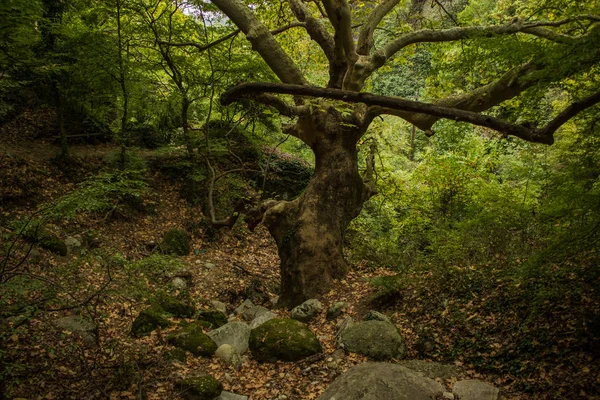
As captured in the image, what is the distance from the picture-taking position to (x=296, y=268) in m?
6.84

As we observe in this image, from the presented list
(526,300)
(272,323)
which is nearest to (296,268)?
(272,323)

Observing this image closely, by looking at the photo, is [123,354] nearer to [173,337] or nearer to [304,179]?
[173,337]

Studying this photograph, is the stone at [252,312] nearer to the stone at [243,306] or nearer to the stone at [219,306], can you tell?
the stone at [243,306]

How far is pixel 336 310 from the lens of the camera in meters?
6.07

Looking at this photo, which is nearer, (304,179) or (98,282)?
(98,282)

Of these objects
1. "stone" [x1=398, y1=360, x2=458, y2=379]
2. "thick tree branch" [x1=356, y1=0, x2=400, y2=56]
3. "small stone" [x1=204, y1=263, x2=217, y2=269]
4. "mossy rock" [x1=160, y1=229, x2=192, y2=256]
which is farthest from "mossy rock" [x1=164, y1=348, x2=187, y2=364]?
"thick tree branch" [x1=356, y1=0, x2=400, y2=56]

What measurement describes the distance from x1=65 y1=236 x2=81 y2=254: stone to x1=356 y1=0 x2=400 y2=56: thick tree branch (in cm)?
700

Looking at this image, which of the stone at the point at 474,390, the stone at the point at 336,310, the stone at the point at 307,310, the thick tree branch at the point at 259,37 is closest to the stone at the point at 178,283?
the stone at the point at 307,310

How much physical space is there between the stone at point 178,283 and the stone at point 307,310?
2445 millimetres

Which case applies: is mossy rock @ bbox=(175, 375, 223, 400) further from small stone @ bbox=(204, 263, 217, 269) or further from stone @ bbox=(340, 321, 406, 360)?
small stone @ bbox=(204, 263, 217, 269)

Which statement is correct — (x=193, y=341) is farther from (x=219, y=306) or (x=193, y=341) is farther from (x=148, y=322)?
(x=219, y=306)

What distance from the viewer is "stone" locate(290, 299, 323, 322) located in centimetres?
616

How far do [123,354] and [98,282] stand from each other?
229 cm

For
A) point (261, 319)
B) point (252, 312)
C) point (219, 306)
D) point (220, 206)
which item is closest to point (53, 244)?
point (219, 306)
